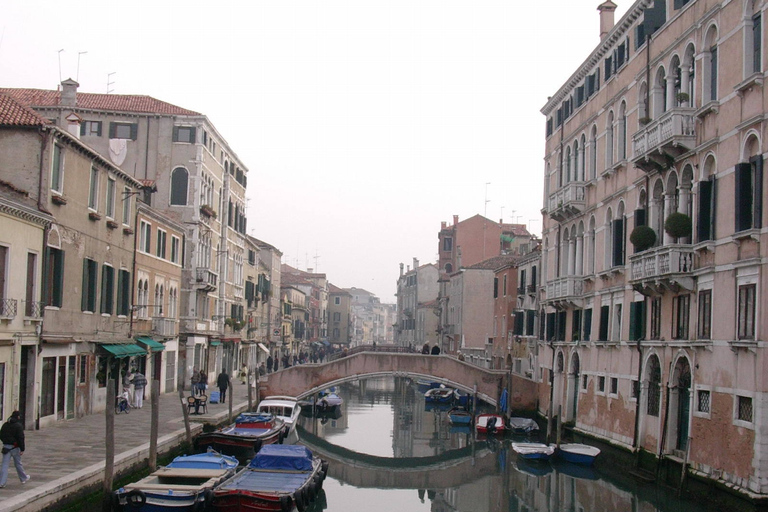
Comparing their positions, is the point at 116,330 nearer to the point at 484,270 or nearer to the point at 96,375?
the point at 96,375

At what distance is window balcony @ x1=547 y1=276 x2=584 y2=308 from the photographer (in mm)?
29234

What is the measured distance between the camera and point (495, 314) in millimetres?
46469

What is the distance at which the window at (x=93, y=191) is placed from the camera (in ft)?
78.6

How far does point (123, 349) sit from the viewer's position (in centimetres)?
2605

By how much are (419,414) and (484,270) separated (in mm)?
13470

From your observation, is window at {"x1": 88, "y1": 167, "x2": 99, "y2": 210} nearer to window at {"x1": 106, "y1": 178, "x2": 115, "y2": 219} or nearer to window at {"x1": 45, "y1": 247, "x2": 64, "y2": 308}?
window at {"x1": 106, "y1": 178, "x2": 115, "y2": 219}

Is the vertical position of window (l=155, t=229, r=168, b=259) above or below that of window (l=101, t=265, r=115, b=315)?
above

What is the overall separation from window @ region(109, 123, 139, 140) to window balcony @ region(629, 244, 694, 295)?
22.7 m

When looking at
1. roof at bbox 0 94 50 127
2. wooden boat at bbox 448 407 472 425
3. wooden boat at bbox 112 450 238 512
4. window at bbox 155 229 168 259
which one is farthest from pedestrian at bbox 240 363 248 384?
wooden boat at bbox 112 450 238 512

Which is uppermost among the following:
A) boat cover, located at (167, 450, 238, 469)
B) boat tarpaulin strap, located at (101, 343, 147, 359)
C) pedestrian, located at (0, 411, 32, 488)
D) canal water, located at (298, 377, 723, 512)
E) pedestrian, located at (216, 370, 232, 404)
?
boat tarpaulin strap, located at (101, 343, 147, 359)

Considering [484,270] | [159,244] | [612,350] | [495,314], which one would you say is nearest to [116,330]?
[159,244]

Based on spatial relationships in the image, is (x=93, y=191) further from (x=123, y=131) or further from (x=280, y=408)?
(x=123, y=131)

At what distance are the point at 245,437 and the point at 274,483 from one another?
5457 millimetres

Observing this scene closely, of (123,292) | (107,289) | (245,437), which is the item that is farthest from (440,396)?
(245,437)
